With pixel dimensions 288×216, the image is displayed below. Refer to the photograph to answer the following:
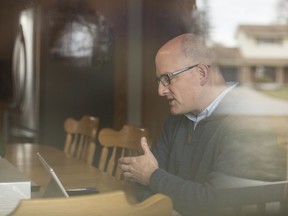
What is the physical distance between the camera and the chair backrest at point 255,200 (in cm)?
118

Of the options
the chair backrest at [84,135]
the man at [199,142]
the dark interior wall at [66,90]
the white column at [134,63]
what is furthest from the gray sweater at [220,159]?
the dark interior wall at [66,90]

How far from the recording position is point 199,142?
1365mm

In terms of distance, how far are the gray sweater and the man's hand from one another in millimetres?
21

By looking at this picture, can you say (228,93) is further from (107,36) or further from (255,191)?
(107,36)

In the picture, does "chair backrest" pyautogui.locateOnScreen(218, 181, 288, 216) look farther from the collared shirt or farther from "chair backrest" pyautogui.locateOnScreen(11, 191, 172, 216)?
"chair backrest" pyautogui.locateOnScreen(11, 191, 172, 216)

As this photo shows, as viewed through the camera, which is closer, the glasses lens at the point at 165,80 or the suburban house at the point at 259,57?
the suburban house at the point at 259,57

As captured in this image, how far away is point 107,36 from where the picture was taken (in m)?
3.84

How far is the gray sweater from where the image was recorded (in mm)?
1179

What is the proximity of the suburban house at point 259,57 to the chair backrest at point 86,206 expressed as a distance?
0.50 meters

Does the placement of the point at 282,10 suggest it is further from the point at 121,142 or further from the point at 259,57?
the point at 121,142

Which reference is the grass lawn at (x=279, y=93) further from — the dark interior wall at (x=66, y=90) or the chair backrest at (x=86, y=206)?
the dark interior wall at (x=66, y=90)

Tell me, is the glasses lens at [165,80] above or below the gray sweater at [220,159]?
above

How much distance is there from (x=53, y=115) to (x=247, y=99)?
324cm

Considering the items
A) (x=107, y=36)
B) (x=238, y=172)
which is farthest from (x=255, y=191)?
(x=107, y=36)
